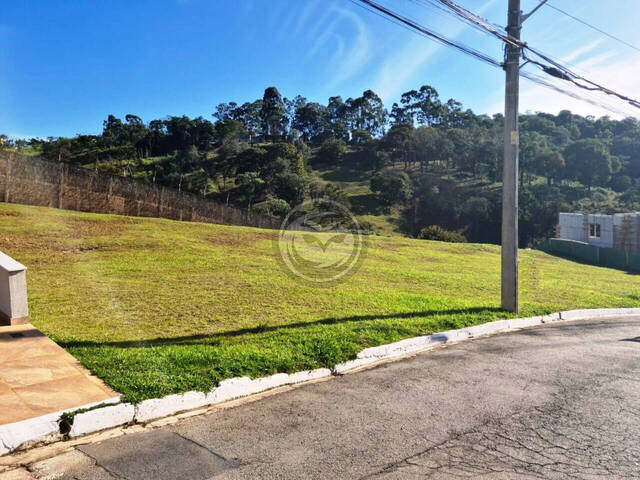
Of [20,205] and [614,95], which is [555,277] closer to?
[614,95]

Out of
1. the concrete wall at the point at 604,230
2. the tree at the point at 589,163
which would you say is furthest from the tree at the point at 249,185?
the tree at the point at 589,163

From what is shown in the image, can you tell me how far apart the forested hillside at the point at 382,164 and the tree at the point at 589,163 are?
0.15 meters

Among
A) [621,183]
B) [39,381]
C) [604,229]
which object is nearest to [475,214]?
[604,229]

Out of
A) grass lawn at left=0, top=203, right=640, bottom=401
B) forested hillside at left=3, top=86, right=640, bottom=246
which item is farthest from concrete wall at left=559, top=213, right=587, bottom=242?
grass lawn at left=0, top=203, right=640, bottom=401

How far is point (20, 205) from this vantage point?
686 inches

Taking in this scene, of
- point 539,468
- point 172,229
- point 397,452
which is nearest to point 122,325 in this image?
point 397,452

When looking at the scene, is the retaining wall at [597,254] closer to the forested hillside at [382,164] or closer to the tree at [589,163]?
the forested hillside at [382,164]

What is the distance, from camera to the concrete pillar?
6332 millimetres

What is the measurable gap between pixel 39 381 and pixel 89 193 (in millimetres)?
16601

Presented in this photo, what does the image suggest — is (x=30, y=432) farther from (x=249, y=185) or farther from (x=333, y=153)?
(x=333, y=153)

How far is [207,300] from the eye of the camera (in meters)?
8.83

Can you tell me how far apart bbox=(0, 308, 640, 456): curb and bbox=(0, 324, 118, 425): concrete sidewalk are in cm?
17

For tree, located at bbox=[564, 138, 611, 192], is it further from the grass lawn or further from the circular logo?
the grass lawn

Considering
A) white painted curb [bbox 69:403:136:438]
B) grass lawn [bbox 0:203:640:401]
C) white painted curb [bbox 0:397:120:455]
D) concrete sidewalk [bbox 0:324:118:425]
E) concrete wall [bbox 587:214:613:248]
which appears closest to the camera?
white painted curb [bbox 0:397:120:455]
